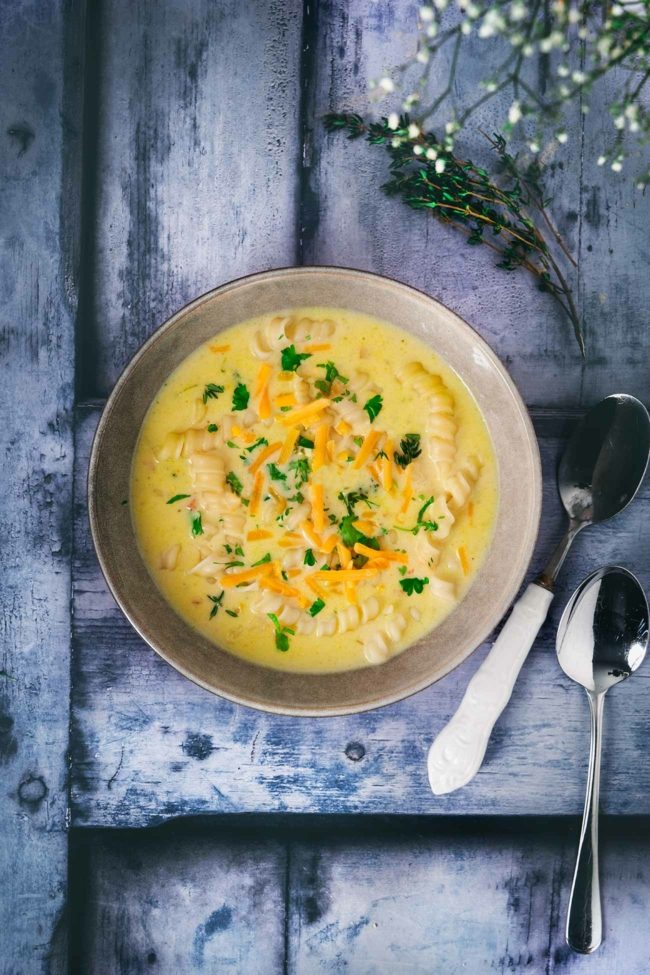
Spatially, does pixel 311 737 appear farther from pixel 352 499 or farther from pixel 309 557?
pixel 352 499

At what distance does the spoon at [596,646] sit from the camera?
225 centimetres

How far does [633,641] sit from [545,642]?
9.3 inches

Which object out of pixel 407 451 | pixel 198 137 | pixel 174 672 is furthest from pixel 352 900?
pixel 198 137

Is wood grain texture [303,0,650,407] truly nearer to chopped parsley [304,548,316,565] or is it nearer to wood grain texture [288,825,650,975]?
chopped parsley [304,548,316,565]

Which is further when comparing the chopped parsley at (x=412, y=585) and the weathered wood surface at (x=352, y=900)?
the weathered wood surface at (x=352, y=900)

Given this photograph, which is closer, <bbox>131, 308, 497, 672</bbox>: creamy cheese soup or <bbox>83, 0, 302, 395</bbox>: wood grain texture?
<bbox>131, 308, 497, 672</bbox>: creamy cheese soup

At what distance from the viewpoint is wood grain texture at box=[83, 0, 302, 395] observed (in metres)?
2.31

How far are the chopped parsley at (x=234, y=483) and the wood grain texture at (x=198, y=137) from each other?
498mm

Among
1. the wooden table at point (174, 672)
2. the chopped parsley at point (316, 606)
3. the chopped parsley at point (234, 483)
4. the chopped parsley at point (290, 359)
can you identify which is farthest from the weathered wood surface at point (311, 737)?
the chopped parsley at point (290, 359)

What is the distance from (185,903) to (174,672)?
691 millimetres

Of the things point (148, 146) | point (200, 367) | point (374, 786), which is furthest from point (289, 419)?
point (374, 786)

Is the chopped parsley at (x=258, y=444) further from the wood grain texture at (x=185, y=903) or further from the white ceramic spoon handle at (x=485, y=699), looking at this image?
the wood grain texture at (x=185, y=903)

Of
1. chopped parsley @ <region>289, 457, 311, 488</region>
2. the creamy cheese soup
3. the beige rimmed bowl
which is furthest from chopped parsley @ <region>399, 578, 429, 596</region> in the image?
chopped parsley @ <region>289, 457, 311, 488</region>

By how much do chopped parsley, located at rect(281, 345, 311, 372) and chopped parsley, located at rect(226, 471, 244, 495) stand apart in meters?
0.31
